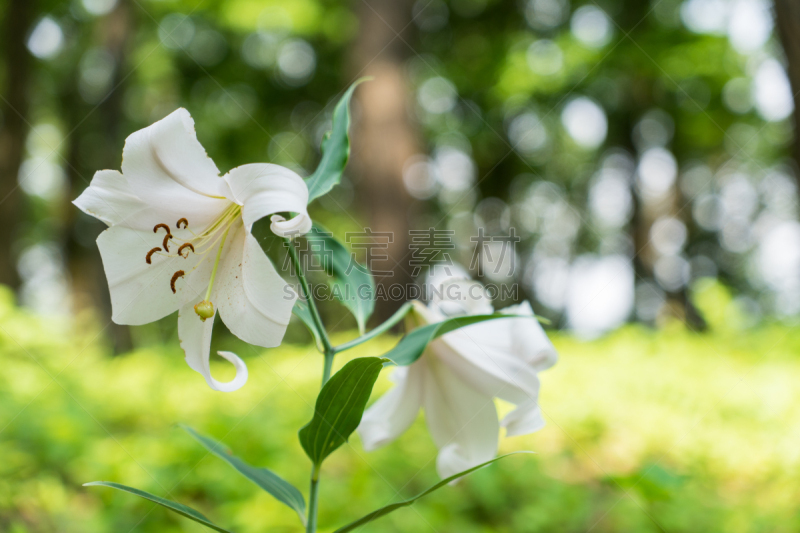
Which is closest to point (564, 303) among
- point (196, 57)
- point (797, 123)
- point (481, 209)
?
point (481, 209)

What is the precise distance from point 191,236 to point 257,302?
0.23m

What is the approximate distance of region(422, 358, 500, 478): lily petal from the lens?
916mm

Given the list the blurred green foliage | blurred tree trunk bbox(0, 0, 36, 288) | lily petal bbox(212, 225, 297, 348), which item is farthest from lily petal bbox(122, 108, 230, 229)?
blurred tree trunk bbox(0, 0, 36, 288)

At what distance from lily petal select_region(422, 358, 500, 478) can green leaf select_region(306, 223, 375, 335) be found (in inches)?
5.6

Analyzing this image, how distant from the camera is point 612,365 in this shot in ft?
8.97

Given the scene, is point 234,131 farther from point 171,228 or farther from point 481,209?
point 171,228

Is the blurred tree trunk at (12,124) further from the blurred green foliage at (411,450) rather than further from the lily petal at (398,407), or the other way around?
the lily petal at (398,407)

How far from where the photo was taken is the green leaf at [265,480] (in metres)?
0.80

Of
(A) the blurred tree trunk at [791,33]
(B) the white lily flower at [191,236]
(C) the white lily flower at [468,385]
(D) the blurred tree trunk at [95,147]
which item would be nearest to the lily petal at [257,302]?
(B) the white lily flower at [191,236]

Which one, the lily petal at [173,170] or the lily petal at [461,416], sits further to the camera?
the lily petal at [461,416]

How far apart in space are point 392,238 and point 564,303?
33.7 ft

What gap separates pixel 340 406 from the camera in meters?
0.73

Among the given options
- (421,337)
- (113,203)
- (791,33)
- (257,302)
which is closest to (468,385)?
(421,337)

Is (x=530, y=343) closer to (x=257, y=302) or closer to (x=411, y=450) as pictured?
(x=257, y=302)
